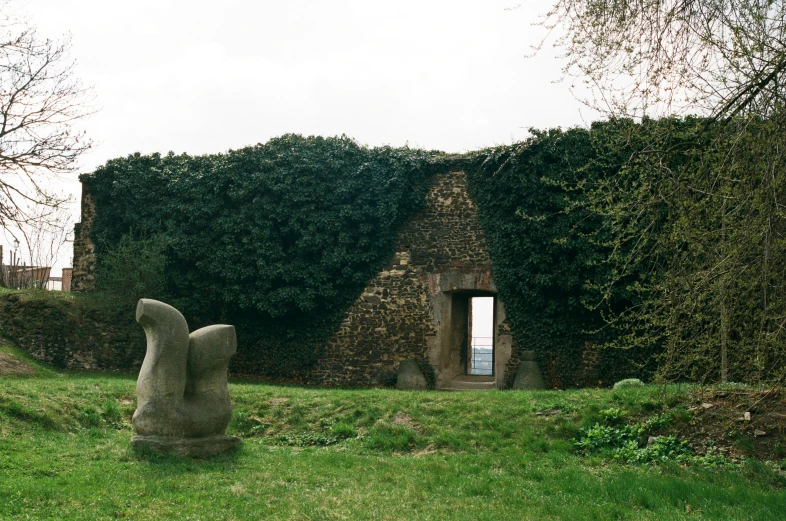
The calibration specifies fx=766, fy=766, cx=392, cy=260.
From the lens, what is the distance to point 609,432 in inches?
382

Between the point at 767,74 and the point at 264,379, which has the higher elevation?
the point at 767,74

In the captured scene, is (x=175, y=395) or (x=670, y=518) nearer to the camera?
(x=670, y=518)

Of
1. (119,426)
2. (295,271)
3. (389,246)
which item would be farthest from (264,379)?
(119,426)

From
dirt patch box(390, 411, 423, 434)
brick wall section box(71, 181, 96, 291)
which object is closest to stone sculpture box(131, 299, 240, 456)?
dirt patch box(390, 411, 423, 434)

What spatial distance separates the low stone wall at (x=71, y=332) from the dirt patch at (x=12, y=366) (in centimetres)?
143

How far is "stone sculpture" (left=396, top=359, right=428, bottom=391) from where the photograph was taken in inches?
664

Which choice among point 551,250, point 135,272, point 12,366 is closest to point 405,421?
point 551,250

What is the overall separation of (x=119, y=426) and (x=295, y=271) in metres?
7.60

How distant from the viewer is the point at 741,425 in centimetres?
912

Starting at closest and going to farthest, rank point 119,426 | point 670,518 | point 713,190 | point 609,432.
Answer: point 670,518
point 713,190
point 609,432
point 119,426

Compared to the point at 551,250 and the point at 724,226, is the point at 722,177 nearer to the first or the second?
the point at 724,226

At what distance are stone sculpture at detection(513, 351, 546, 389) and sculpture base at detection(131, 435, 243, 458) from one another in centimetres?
822

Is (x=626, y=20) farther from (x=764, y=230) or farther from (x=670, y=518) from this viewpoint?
(x=670, y=518)

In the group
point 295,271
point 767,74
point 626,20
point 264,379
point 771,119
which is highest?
point 626,20
